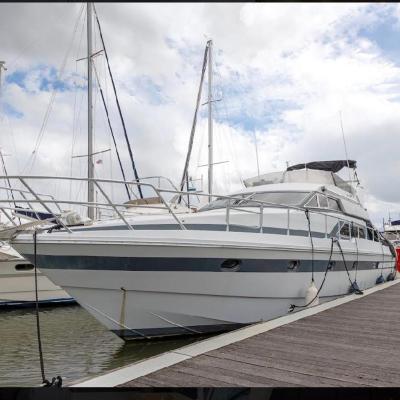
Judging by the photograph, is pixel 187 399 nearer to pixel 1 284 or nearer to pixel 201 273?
pixel 201 273

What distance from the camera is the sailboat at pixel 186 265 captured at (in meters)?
6.44

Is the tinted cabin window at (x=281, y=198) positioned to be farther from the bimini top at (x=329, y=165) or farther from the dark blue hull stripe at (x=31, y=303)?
the dark blue hull stripe at (x=31, y=303)

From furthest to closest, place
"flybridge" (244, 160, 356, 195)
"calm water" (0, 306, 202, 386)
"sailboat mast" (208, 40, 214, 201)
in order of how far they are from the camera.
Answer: "sailboat mast" (208, 40, 214, 201) < "flybridge" (244, 160, 356, 195) < "calm water" (0, 306, 202, 386)

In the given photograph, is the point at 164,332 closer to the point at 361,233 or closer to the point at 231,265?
the point at 231,265

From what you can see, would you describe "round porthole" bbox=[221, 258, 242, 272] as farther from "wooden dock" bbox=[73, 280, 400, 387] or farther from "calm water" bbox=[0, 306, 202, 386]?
"calm water" bbox=[0, 306, 202, 386]

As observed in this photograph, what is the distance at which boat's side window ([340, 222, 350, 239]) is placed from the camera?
9501 millimetres

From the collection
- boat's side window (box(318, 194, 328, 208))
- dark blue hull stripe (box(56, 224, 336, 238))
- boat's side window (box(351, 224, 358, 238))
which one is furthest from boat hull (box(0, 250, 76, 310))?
boat's side window (box(351, 224, 358, 238))

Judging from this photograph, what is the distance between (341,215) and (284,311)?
10.1 feet

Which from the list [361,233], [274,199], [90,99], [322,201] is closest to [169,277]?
[274,199]

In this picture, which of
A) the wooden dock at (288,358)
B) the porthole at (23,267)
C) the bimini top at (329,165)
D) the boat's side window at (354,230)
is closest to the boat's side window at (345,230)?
the boat's side window at (354,230)

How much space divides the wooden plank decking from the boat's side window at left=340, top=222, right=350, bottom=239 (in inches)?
119

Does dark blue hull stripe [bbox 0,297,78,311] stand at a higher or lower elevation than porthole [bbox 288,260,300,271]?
lower

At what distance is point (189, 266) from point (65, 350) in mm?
3173

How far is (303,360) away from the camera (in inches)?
178
